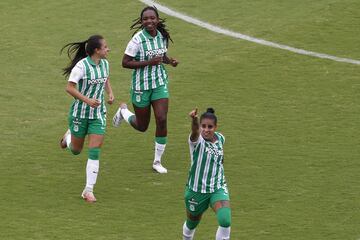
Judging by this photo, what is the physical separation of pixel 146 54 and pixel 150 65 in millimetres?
195

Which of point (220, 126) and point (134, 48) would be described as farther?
point (220, 126)

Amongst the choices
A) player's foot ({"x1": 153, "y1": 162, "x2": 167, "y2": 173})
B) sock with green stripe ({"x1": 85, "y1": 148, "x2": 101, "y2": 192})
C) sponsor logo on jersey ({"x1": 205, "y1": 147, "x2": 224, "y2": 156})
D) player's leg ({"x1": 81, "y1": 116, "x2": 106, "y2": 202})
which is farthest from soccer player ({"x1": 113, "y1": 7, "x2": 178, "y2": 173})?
sponsor logo on jersey ({"x1": 205, "y1": 147, "x2": 224, "y2": 156})

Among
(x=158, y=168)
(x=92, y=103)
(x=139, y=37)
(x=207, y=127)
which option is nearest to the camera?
(x=207, y=127)

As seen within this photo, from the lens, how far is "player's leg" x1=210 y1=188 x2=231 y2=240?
45.3 feet

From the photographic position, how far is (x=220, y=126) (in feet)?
67.5

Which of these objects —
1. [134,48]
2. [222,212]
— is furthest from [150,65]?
[222,212]

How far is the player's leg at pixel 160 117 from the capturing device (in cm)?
1781

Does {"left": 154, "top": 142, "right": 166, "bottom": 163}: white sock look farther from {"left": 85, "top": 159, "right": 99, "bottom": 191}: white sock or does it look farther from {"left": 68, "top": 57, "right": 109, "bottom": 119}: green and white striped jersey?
{"left": 85, "top": 159, "right": 99, "bottom": 191}: white sock

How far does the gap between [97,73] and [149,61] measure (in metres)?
1.25

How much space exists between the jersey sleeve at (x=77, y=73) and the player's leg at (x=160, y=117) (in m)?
1.71

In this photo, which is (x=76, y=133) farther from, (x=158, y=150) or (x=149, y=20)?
(x=149, y=20)

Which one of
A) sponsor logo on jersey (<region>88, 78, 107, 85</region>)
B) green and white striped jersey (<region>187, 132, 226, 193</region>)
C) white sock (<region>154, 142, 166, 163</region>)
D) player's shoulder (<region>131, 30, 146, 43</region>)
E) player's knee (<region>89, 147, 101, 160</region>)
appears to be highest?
player's shoulder (<region>131, 30, 146, 43</region>)

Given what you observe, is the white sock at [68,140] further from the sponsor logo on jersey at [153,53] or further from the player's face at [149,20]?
the player's face at [149,20]

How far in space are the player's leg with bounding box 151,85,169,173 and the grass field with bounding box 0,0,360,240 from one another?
0.96 feet
